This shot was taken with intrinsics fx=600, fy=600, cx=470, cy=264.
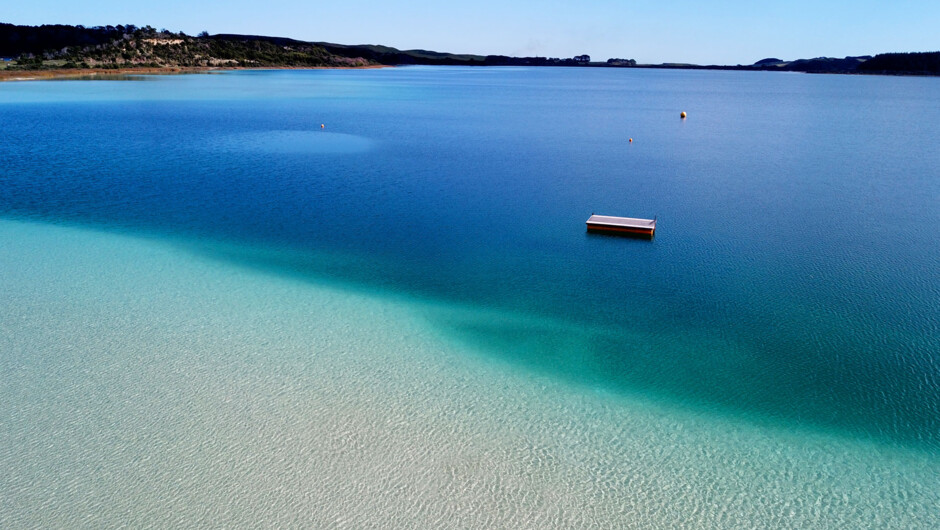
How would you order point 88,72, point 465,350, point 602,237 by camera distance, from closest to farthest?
point 465,350 → point 602,237 → point 88,72

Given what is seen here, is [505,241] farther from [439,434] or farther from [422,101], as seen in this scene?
[422,101]

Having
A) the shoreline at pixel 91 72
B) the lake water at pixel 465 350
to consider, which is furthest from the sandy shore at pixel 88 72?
the lake water at pixel 465 350

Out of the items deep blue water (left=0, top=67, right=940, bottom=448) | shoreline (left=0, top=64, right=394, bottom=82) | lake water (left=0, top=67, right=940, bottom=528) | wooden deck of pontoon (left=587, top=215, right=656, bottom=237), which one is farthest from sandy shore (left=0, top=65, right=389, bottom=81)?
wooden deck of pontoon (left=587, top=215, right=656, bottom=237)

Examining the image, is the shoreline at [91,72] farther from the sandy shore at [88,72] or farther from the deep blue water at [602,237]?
the deep blue water at [602,237]

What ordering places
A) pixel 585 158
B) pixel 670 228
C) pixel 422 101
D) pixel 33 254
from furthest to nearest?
pixel 422 101, pixel 585 158, pixel 670 228, pixel 33 254

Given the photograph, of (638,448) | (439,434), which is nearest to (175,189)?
(439,434)

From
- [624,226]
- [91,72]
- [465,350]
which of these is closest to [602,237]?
[624,226]

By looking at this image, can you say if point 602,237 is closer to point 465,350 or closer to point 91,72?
point 465,350
